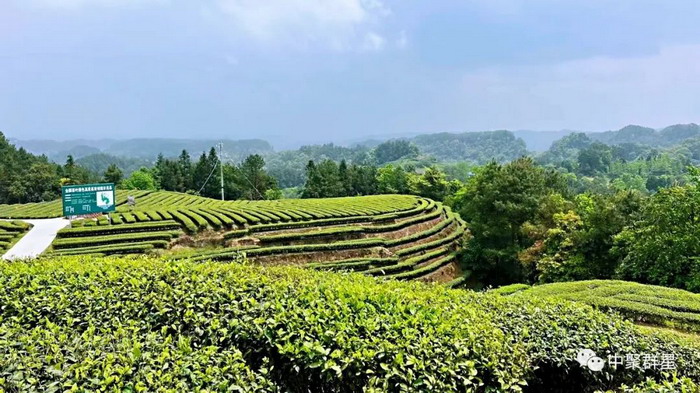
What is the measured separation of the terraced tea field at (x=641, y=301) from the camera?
409 inches

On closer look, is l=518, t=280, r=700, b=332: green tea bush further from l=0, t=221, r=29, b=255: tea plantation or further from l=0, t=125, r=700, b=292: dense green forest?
l=0, t=221, r=29, b=255: tea plantation

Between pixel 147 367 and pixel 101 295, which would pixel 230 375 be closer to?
pixel 147 367

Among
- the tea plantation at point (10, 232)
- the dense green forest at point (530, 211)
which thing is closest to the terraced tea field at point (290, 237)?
the tea plantation at point (10, 232)

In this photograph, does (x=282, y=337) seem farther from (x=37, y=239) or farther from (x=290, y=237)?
(x=37, y=239)

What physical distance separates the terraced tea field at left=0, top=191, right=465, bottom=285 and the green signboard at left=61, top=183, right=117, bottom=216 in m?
1.03

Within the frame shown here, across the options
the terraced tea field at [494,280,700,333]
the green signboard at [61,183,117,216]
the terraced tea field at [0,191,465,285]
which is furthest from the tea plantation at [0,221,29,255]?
the terraced tea field at [494,280,700,333]

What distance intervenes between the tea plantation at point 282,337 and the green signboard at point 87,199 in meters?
22.5

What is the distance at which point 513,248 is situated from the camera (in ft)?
96.9

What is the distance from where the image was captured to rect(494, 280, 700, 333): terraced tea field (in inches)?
409

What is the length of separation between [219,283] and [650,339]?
19.1 ft

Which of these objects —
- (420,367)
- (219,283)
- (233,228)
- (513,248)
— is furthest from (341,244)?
(420,367)

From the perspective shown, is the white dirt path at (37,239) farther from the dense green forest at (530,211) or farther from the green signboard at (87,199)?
the dense green forest at (530,211)

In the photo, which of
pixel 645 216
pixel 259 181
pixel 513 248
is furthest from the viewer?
pixel 259 181

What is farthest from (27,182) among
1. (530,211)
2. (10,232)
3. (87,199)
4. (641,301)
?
(641,301)
